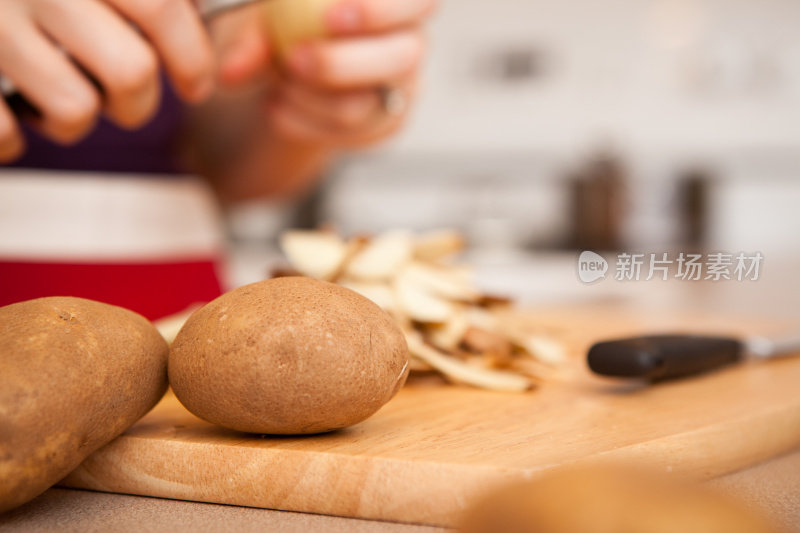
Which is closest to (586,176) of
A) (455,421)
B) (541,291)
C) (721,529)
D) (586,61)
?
(586,61)

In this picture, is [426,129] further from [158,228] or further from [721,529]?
[721,529]

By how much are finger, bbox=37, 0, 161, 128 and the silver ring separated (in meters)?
0.37

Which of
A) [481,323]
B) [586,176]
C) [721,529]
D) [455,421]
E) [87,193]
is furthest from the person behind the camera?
[586,176]

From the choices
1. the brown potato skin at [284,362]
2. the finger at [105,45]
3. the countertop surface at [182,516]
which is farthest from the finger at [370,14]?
the countertop surface at [182,516]

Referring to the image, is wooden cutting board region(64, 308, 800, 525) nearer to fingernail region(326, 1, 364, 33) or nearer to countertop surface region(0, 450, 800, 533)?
countertop surface region(0, 450, 800, 533)

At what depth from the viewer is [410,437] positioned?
51cm

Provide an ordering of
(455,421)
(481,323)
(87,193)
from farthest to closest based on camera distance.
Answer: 1. (87,193)
2. (481,323)
3. (455,421)

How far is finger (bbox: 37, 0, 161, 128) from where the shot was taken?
0.68 m

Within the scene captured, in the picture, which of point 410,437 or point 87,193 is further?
point 87,193

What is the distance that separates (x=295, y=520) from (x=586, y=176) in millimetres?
3464

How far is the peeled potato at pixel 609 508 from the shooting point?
28cm

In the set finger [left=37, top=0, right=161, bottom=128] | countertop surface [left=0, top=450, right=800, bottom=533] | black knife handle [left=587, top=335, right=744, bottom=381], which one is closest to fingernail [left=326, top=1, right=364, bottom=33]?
finger [left=37, top=0, right=161, bottom=128]

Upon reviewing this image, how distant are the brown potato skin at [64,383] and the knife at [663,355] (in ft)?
1.20

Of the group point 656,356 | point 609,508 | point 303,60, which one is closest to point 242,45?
point 303,60
